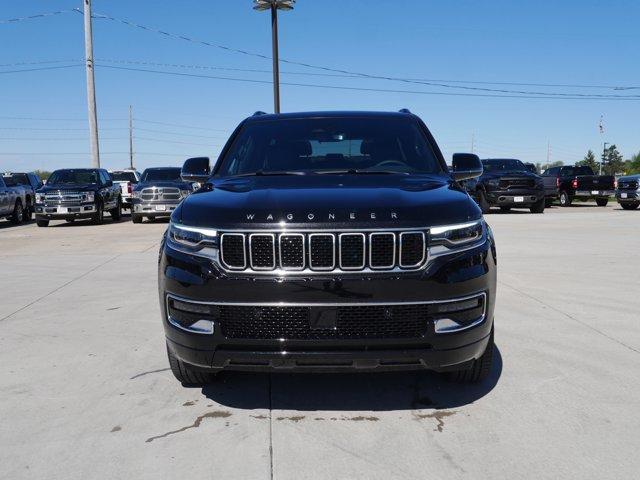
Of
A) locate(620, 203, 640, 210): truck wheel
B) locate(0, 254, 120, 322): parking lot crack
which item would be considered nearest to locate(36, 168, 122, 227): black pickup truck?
locate(0, 254, 120, 322): parking lot crack

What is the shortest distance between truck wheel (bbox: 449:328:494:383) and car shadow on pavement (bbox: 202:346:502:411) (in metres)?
0.06

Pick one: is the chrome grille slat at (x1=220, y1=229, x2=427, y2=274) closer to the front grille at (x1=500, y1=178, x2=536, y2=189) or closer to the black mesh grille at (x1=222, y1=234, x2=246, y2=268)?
A: the black mesh grille at (x1=222, y1=234, x2=246, y2=268)

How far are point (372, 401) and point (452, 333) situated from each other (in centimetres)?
76

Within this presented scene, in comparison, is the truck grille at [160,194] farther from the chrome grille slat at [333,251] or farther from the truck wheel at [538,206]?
the chrome grille slat at [333,251]

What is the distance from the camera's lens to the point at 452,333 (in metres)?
3.17

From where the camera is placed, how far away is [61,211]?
1825 cm

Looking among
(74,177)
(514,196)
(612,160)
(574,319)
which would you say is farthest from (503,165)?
(612,160)

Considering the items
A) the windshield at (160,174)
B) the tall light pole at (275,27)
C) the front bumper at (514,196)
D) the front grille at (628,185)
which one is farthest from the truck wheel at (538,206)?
the windshield at (160,174)

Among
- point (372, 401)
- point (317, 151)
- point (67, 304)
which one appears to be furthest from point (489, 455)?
point (67, 304)

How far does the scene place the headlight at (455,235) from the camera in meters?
3.15

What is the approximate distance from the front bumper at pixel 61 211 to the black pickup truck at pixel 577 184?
62.1 ft

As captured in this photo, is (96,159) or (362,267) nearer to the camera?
(362,267)

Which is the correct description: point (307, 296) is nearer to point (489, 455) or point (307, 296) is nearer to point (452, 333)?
point (452, 333)

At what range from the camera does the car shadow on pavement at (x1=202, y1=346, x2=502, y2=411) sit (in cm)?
359
